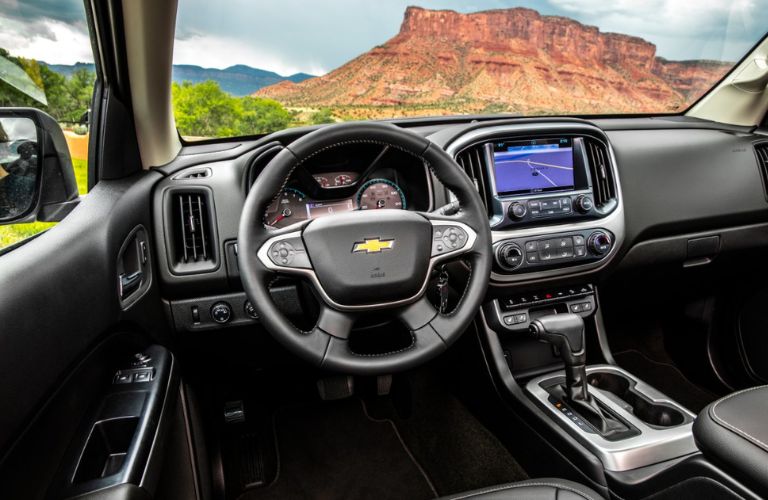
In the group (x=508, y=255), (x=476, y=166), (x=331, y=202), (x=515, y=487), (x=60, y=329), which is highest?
(x=476, y=166)

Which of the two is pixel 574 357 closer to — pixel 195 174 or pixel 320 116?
pixel 320 116

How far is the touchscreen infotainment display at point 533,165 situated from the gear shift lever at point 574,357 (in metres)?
0.51

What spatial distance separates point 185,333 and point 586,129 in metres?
1.70

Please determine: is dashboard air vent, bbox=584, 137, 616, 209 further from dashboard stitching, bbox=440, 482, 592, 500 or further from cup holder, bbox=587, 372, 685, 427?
dashboard stitching, bbox=440, 482, 592, 500

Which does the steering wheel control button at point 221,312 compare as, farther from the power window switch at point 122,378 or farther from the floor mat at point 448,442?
the floor mat at point 448,442

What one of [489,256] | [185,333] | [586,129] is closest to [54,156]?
[185,333]

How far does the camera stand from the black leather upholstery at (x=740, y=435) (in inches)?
44.1

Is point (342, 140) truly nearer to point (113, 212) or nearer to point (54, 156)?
point (113, 212)

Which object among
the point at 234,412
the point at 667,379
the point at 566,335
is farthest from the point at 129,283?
the point at 667,379

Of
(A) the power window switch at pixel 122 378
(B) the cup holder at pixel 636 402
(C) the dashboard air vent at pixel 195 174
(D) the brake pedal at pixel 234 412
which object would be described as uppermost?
(C) the dashboard air vent at pixel 195 174

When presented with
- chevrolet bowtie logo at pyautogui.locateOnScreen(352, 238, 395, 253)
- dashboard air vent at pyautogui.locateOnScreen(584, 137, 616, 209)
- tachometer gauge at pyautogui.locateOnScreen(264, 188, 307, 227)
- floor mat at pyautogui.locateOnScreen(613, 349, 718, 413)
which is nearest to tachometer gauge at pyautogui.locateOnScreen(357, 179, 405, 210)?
tachometer gauge at pyautogui.locateOnScreen(264, 188, 307, 227)

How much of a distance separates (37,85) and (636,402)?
218 cm

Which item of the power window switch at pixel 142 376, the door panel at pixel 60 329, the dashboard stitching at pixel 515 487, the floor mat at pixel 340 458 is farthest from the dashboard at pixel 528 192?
the floor mat at pixel 340 458

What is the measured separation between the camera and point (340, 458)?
234cm
